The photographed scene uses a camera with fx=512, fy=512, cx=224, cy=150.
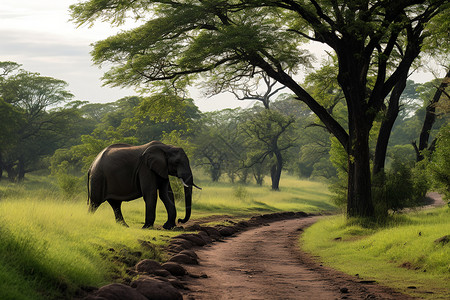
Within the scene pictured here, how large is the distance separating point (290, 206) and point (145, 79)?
19565mm

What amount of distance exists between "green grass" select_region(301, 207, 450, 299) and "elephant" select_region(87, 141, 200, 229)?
4381 millimetres

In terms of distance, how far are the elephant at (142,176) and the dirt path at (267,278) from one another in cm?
265

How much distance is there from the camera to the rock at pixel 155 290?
6750 mm

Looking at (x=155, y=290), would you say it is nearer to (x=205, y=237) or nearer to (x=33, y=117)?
(x=205, y=237)

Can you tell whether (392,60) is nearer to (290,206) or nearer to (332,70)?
(332,70)

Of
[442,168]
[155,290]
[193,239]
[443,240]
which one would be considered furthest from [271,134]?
[155,290]

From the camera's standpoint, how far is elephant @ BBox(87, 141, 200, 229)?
625 inches

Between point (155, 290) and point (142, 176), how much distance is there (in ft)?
30.7

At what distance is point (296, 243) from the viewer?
52.2ft

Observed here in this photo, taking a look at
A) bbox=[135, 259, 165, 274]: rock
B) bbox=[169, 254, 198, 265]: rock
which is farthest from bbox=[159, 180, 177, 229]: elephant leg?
bbox=[135, 259, 165, 274]: rock

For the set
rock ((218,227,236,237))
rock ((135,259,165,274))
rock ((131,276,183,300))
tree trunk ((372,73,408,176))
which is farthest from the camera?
tree trunk ((372,73,408,176))

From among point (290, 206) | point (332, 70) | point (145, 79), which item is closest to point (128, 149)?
point (145, 79)

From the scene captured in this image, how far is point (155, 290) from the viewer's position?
268 inches

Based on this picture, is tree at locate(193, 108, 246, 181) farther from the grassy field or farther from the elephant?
the grassy field
